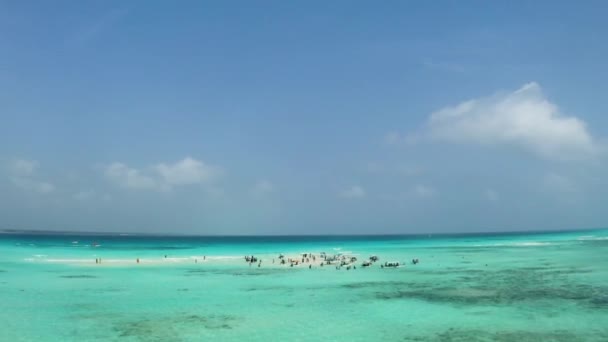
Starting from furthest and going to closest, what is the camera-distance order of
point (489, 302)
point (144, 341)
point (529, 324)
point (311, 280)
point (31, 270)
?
point (31, 270), point (311, 280), point (489, 302), point (529, 324), point (144, 341)

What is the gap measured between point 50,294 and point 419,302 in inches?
719

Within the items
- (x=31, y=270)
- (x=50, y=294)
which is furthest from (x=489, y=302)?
(x=31, y=270)

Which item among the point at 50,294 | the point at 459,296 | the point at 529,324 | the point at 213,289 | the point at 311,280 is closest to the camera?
the point at 529,324

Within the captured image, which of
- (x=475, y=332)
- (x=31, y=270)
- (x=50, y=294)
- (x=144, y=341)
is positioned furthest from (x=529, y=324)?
(x=31, y=270)

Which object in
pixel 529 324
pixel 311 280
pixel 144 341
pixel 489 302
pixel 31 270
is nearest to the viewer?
pixel 144 341

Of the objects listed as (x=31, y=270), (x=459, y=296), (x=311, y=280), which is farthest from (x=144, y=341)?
(x=31, y=270)

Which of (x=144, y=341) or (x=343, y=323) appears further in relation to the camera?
(x=343, y=323)

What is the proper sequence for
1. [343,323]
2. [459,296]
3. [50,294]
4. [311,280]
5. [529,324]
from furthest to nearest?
[311,280] < [50,294] < [459,296] < [343,323] < [529,324]

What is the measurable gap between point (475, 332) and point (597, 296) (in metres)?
9.10

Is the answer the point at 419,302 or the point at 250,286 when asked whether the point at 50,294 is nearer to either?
the point at 250,286

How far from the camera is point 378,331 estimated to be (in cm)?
1761

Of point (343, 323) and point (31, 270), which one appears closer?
point (343, 323)

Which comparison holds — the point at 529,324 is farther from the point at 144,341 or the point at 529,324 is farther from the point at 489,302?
the point at 144,341

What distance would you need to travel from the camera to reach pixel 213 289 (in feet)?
94.0
